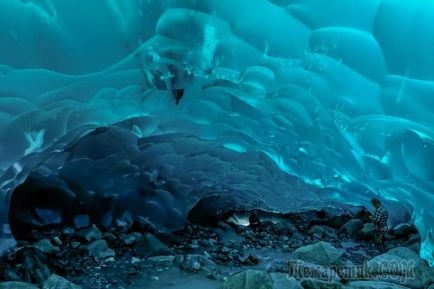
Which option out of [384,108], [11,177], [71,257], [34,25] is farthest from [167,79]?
[71,257]

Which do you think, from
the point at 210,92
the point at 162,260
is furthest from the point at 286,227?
the point at 210,92

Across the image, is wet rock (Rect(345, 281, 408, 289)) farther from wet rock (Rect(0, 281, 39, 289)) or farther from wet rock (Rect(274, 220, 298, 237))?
wet rock (Rect(274, 220, 298, 237))

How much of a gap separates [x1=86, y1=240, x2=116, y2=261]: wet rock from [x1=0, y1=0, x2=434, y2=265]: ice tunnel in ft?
3.08

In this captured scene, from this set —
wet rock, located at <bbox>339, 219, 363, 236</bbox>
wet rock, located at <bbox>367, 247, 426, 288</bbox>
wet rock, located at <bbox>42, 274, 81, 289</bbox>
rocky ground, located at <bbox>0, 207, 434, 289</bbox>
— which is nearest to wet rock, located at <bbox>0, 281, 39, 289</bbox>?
rocky ground, located at <bbox>0, 207, 434, 289</bbox>

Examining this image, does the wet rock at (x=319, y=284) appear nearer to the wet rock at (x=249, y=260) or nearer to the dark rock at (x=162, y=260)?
the wet rock at (x=249, y=260)

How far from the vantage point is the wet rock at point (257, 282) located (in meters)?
5.04

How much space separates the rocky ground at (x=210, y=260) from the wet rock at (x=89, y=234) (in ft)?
0.06

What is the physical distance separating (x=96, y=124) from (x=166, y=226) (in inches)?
156

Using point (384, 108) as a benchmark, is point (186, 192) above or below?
below

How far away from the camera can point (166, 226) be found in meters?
9.21

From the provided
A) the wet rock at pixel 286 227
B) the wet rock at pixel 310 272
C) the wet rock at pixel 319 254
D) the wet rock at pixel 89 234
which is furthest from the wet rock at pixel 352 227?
the wet rock at pixel 89 234

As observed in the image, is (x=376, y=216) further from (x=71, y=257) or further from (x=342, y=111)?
(x=71, y=257)

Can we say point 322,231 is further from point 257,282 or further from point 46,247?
point 46,247

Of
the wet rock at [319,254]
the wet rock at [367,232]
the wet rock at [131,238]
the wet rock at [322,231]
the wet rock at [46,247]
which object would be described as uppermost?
the wet rock at [46,247]
